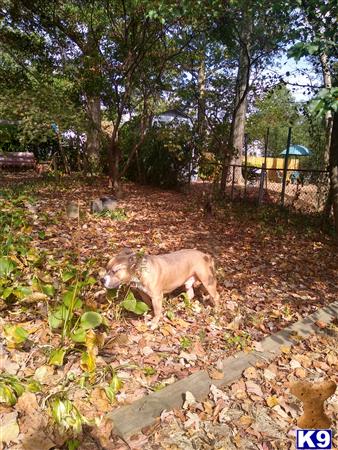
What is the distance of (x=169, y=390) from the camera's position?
2629 millimetres

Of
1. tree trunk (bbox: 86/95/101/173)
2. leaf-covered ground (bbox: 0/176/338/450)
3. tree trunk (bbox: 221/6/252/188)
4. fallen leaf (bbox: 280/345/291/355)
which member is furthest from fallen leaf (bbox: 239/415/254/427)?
tree trunk (bbox: 86/95/101/173)

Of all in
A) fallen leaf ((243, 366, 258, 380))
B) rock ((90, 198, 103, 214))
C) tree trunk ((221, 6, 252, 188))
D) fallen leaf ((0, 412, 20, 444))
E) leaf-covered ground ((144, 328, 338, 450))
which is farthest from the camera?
tree trunk ((221, 6, 252, 188))

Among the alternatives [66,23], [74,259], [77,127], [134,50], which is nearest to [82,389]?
[74,259]

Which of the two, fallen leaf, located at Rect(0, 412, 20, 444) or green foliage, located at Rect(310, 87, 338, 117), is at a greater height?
green foliage, located at Rect(310, 87, 338, 117)

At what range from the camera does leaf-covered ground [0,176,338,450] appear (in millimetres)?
2395

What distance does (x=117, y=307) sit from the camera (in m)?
3.30

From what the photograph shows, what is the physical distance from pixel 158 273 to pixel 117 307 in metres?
0.47

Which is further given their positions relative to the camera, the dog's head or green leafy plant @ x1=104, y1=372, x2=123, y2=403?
the dog's head

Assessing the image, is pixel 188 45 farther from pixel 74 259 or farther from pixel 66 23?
pixel 74 259

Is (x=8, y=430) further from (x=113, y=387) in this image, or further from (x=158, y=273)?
(x=158, y=273)

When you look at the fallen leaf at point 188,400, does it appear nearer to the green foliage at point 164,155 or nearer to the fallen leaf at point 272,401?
the fallen leaf at point 272,401

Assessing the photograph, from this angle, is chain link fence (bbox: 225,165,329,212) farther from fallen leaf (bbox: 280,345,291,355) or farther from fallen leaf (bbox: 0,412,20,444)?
fallen leaf (bbox: 0,412,20,444)

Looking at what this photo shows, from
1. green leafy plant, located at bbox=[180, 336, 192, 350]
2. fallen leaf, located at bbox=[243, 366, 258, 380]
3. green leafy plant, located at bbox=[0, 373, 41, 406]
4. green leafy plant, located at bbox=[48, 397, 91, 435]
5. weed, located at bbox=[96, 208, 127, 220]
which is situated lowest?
fallen leaf, located at bbox=[243, 366, 258, 380]

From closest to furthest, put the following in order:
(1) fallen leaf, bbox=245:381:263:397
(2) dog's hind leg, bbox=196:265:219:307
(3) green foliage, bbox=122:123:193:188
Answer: (1) fallen leaf, bbox=245:381:263:397 → (2) dog's hind leg, bbox=196:265:219:307 → (3) green foliage, bbox=122:123:193:188
